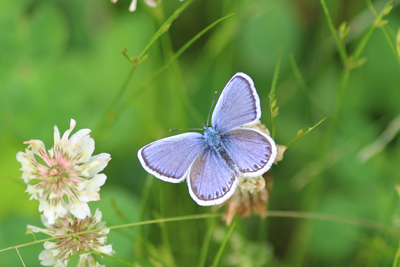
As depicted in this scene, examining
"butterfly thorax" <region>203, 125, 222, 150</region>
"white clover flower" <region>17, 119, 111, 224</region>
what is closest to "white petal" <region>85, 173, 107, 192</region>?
"white clover flower" <region>17, 119, 111, 224</region>

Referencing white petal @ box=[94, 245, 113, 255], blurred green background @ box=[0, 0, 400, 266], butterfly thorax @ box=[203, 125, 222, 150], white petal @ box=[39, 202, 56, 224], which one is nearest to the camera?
white petal @ box=[39, 202, 56, 224]

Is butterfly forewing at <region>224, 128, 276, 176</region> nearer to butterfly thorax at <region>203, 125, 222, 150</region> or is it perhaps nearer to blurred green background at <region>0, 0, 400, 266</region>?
butterfly thorax at <region>203, 125, 222, 150</region>

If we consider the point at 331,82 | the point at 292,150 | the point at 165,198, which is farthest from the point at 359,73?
the point at 165,198

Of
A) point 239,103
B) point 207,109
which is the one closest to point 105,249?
point 239,103

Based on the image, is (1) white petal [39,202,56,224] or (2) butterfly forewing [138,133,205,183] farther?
(2) butterfly forewing [138,133,205,183]

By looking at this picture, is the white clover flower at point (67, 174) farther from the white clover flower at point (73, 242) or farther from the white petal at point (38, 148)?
the white clover flower at point (73, 242)

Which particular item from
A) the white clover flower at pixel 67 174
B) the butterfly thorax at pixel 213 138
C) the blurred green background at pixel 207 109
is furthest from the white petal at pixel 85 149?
the blurred green background at pixel 207 109
